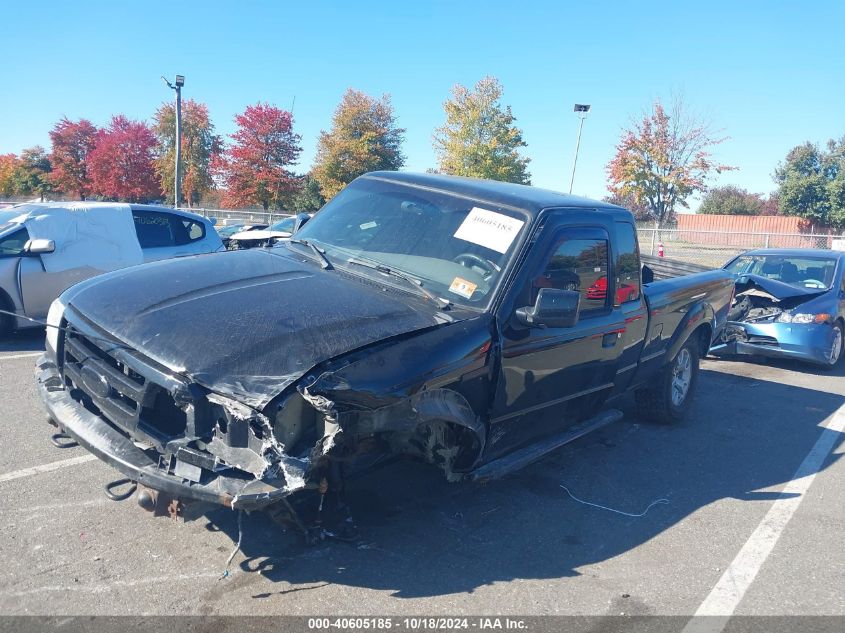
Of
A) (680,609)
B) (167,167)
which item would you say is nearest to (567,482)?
(680,609)

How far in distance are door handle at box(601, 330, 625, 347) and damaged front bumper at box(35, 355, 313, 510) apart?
252cm

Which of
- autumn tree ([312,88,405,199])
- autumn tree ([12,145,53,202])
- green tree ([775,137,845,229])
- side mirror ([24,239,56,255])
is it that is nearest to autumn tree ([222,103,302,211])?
autumn tree ([312,88,405,199])

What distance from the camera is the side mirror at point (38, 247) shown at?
7.21 m

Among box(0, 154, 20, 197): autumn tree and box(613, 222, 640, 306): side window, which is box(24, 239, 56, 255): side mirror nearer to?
box(613, 222, 640, 306): side window

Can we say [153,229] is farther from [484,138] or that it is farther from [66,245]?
[484,138]

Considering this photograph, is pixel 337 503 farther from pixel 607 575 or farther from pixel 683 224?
pixel 683 224

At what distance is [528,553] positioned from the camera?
11.9 feet

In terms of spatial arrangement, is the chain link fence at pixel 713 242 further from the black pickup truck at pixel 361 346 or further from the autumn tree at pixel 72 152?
the autumn tree at pixel 72 152

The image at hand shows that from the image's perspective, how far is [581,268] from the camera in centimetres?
439

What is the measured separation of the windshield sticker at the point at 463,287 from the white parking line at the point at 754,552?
6.56ft

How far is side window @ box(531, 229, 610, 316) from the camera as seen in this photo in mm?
4055

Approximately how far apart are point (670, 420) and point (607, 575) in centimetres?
299

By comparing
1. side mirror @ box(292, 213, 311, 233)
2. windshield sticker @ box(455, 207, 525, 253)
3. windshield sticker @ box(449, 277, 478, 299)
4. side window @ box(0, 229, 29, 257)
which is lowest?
side window @ box(0, 229, 29, 257)

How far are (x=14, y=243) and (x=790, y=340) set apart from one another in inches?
386
